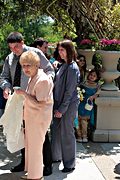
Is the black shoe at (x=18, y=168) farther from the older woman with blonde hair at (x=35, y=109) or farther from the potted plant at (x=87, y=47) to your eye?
the potted plant at (x=87, y=47)

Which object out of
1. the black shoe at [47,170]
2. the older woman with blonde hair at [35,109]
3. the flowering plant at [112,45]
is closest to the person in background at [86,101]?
the flowering plant at [112,45]

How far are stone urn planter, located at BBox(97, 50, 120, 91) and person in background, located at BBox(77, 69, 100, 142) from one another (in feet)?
0.48

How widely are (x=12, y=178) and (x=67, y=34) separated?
195 inches

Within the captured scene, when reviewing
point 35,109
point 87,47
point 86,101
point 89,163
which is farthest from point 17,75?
point 87,47

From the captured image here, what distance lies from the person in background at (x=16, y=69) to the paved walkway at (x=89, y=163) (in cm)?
31

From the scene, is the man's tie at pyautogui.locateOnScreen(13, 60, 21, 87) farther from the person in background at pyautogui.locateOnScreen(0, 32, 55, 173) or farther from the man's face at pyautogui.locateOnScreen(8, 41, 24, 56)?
the man's face at pyautogui.locateOnScreen(8, 41, 24, 56)

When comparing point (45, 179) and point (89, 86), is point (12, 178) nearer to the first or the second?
point (45, 179)

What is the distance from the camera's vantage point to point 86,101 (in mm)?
6250

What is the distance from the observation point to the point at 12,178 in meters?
4.54

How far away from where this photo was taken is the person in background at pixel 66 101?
15.1 feet

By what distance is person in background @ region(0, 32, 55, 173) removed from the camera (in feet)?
14.9

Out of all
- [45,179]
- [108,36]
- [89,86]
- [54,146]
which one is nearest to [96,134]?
[89,86]

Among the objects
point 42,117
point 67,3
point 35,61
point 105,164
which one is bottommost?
point 105,164

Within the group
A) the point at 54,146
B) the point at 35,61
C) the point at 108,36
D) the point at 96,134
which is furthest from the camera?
the point at 108,36
